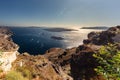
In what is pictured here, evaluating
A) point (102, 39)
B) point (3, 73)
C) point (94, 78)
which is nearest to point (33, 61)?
point (3, 73)

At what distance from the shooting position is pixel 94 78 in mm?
65688

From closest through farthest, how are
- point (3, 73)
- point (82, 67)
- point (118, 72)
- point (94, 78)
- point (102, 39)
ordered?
point (118, 72) → point (3, 73) → point (94, 78) → point (82, 67) → point (102, 39)

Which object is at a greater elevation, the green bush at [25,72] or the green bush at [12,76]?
the green bush at [12,76]

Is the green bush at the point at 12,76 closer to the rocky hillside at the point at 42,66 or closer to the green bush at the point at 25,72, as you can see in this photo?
the rocky hillside at the point at 42,66

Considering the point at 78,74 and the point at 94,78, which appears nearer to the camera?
the point at 94,78

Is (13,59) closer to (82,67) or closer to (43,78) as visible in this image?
(43,78)

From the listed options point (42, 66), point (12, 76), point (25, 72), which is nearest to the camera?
point (12, 76)

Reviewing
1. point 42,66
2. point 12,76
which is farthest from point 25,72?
point 42,66

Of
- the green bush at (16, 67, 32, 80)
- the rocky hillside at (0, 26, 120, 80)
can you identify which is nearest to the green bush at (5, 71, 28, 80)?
the rocky hillside at (0, 26, 120, 80)

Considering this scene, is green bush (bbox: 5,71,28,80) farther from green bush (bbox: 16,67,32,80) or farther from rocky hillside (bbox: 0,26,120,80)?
green bush (bbox: 16,67,32,80)

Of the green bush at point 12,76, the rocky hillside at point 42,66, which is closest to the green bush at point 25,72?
the rocky hillside at point 42,66

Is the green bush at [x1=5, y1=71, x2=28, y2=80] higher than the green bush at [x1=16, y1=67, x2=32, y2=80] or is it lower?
higher

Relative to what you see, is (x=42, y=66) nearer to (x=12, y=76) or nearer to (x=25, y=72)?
(x=25, y=72)

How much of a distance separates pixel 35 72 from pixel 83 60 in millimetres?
38068
